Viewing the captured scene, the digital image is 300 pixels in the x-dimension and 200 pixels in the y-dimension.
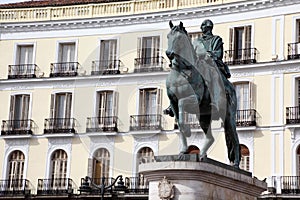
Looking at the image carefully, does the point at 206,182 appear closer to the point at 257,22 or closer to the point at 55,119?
the point at 257,22

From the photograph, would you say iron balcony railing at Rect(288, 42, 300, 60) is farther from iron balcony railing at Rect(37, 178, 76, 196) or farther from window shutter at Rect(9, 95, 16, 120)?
window shutter at Rect(9, 95, 16, 120)

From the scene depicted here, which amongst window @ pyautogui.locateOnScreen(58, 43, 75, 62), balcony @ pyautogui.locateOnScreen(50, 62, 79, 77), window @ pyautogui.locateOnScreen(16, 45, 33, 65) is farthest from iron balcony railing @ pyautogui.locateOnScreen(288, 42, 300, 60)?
window @ pyautogui.locateOnScreen(16, 45, 33, 65)

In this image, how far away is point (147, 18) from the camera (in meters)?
46.6

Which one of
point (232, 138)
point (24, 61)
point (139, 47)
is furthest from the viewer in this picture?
point (24, 61)

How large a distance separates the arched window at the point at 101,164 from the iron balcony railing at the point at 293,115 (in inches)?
451

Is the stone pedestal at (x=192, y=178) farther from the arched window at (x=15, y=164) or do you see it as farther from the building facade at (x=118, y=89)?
the arched window at (x=15, y=164)

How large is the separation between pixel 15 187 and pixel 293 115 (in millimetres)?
17924

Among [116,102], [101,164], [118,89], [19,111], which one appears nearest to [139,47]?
[118,89]

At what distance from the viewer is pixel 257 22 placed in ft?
143

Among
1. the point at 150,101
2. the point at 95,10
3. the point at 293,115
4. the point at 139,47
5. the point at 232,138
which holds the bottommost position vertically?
the point at 232,138

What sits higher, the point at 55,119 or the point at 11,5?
the point at 11,5

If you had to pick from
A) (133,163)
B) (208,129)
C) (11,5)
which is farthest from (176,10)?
(208,129)

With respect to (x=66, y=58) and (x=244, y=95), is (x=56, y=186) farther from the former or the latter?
(x=244, y=95)

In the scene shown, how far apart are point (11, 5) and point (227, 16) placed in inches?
646
